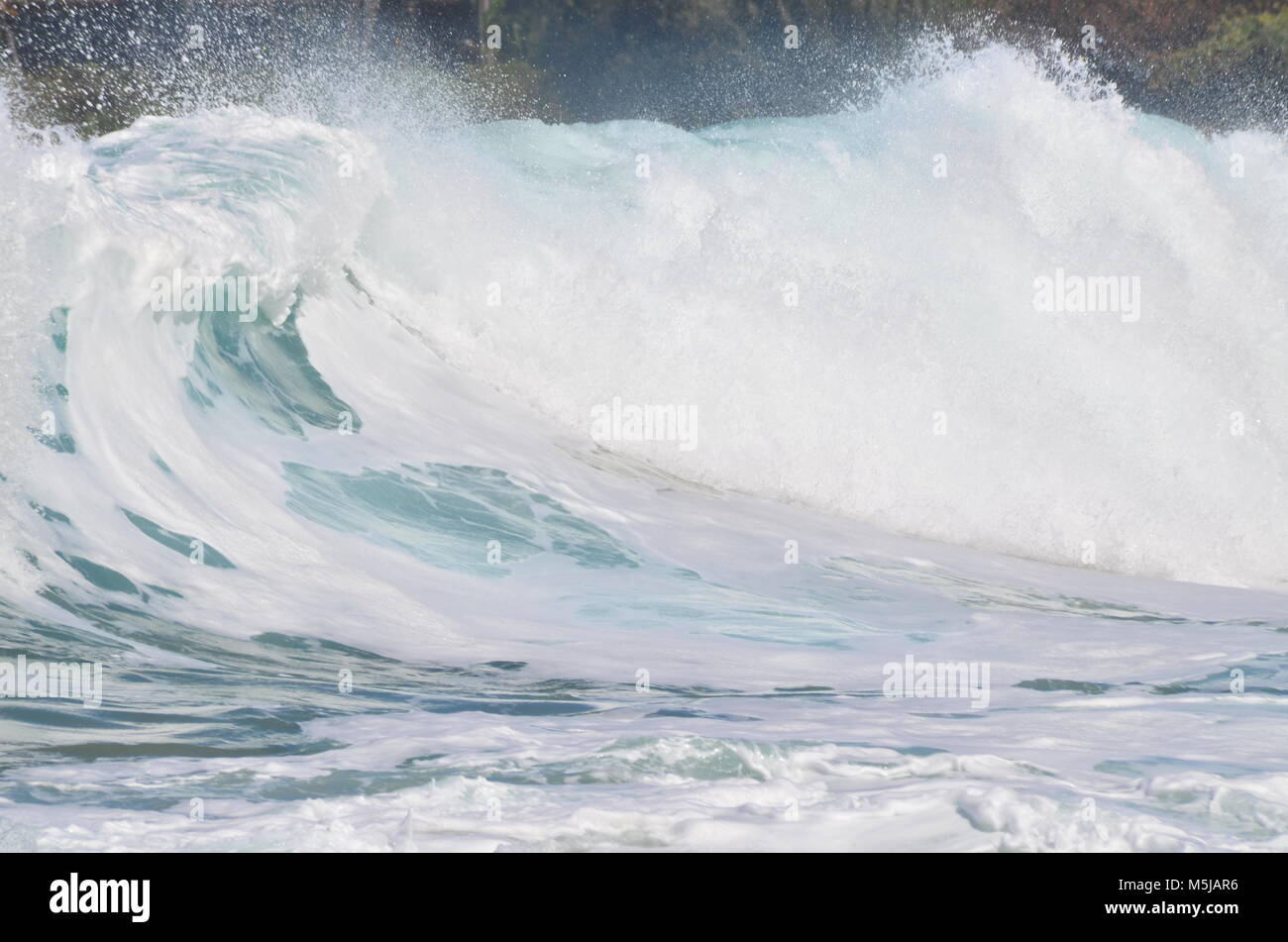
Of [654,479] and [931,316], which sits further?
[931,316]

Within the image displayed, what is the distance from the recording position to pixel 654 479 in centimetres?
801

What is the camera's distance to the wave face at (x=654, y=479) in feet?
12.0

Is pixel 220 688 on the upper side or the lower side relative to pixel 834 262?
lower

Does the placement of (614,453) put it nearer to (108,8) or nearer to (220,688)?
(220,688)

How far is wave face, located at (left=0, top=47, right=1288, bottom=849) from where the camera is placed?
144 inches

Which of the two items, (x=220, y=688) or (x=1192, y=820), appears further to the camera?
(x=220, y=688)

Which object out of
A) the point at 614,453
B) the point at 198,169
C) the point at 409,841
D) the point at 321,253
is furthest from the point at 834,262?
the point at 409,841

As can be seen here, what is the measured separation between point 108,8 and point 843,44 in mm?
14976

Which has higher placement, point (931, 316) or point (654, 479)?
point (931, 316)

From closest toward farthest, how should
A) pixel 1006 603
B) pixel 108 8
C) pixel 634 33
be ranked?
pixel 1006 603, pixel 108 8, pixel 634 33

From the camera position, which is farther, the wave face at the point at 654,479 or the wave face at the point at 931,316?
the wave face at the point at 931,316

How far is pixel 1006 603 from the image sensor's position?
637cm

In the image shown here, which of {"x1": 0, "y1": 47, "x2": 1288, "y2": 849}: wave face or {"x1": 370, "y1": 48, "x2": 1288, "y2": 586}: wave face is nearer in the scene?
{"x1": 0, "y1": 47, "x2": 1288, "y2": 849}: wave face
